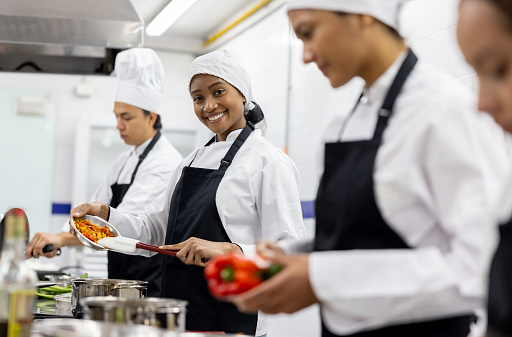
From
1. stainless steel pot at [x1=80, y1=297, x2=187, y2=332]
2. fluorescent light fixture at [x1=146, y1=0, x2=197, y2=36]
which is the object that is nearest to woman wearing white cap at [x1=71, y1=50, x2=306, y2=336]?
stainless steel pot at [x1=80, y1=297, x2=187, y2=332]

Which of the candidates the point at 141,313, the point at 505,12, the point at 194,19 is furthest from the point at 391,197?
the point at 194,19

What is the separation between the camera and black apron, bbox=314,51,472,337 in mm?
1288

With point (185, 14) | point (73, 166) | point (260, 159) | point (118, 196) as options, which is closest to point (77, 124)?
point (73, 166)

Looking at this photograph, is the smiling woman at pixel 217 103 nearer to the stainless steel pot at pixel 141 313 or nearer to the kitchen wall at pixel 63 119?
the stainless steel pot at pixel 141 313

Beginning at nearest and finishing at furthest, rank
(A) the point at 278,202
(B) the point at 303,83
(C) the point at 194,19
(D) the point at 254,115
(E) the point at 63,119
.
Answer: (A) the point at 278,202
(D) the point at 254,115
(B) the point at 303,83
(C) the point at 194,19
(E) the point at 63,119

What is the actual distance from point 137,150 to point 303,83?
1675 millimetres

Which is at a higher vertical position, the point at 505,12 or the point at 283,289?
the point at 505,12

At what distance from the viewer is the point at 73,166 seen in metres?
6.79

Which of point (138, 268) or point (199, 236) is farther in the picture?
point (138, 268)

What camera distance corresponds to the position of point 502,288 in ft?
3.17

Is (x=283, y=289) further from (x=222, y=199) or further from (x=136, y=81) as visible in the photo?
(x=136, y=81)

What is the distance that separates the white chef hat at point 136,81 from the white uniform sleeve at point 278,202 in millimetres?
1475

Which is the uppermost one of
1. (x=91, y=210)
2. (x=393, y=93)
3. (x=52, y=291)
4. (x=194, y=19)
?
(x=194, y=19)

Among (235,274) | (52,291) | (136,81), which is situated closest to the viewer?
(235,274)
